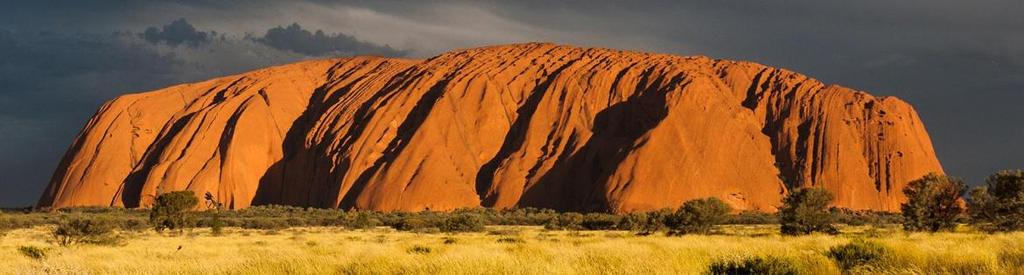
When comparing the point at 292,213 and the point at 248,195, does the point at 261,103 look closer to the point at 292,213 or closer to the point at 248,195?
the point at 248,195

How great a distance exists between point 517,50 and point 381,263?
128 metres

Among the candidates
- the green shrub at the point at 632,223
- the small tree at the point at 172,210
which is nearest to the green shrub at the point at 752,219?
the green shrub at the point at 632,223

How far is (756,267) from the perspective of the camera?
1151 centimetres

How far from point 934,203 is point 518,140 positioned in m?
69.8

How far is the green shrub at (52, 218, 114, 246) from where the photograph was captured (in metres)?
41.2

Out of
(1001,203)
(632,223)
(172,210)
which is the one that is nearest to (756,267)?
(1001,203)

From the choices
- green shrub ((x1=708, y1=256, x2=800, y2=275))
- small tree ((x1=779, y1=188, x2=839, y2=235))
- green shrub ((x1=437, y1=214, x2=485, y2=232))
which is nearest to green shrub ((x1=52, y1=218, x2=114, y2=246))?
green shrub ((x1=437, y1=214, x2=485, y2=232))

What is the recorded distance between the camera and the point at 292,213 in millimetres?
95000

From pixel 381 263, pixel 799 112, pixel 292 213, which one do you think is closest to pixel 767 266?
pixel 381 263

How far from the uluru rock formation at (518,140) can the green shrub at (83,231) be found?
2160 inches

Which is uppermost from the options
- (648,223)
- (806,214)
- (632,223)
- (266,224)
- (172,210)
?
(806,214)

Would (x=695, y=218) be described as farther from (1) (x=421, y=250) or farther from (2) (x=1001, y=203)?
(1) (x=421, y=250)

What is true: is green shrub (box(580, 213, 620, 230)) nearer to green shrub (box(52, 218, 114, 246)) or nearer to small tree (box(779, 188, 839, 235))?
small tree (box(779, 188, 839, 235))

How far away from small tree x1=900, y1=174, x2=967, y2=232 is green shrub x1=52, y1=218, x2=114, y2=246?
141 ft
